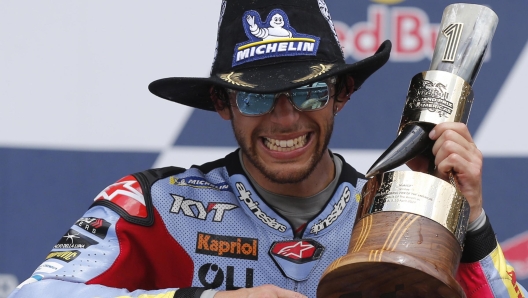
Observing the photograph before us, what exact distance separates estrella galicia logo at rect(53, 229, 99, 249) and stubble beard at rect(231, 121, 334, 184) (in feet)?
1.39

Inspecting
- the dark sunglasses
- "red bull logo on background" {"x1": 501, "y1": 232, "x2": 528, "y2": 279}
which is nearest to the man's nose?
the dark sunglasses

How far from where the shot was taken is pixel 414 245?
167 cm

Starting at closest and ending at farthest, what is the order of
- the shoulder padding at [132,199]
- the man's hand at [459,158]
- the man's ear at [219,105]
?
the man's hand at [459,158] < the shoulder padding at [132,199] < the man's ear at [219,105]

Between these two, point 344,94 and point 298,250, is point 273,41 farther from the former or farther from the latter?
point 298,250

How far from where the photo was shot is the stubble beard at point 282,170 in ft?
7.11

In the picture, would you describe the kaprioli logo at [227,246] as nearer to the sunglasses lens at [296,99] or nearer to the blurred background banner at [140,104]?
the sunglasses lens at [296,99]

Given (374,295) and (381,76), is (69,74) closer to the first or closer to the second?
(381,76)

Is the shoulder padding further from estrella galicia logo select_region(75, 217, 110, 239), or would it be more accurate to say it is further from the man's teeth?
the man's teeth

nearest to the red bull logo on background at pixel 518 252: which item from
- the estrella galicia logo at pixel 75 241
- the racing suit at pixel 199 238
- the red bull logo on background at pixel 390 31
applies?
the red bull logo on background at pixel 390 31

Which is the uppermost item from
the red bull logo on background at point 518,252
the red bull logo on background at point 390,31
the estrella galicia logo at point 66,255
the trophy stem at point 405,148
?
the red bull logo on background at point 390,31

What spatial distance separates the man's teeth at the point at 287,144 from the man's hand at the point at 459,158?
1.08 feet

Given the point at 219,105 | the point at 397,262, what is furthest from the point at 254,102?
the point at 397,262

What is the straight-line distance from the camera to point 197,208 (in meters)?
2.32

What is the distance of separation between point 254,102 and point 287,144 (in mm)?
136
